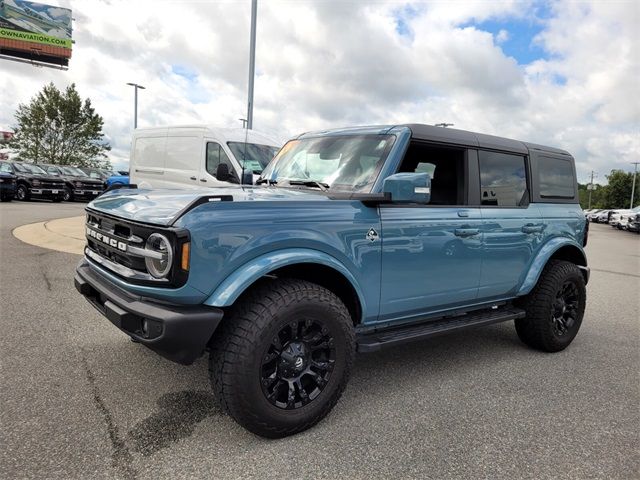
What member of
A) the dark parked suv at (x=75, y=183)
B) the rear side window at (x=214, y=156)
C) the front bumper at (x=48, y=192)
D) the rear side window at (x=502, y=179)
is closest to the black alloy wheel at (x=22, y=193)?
the front bumper at (x=48, y=192)

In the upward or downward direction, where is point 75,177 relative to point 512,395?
upward

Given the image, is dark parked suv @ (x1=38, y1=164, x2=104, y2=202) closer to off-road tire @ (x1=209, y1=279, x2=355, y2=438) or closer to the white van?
the white van

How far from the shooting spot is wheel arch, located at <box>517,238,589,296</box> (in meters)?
4.08

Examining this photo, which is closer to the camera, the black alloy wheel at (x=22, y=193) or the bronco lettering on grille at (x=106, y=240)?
the bronco lettering on grille at (x=106, y=240)

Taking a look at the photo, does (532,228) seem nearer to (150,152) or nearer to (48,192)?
(150,152)

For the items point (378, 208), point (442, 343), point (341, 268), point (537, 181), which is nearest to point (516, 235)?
point (537, 181)

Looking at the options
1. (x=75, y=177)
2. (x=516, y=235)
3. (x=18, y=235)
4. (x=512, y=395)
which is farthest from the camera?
(x=75, y=177)

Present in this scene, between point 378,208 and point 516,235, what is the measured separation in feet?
5.05

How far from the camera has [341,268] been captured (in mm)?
2826

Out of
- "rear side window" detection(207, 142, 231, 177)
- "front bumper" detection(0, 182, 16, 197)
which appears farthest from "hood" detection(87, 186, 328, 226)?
"front bumper" detection(0, 182, 16, 197)

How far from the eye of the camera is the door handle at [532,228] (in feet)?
13.1

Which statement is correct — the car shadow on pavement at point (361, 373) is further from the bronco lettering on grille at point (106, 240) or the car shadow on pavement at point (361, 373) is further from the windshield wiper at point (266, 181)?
the windshield wiper at point (266, 181)

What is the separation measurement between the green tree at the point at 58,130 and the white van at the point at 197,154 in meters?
30.4

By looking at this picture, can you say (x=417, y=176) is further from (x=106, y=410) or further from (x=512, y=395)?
(x=106, y=410)
